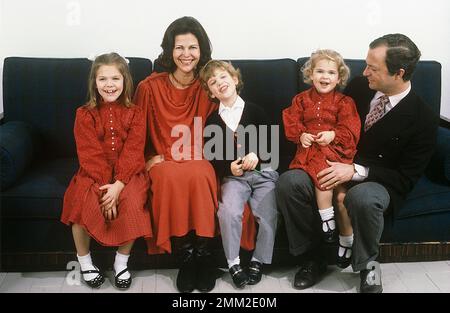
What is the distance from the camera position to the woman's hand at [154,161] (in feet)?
7.45

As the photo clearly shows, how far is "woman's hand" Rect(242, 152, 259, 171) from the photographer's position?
2223 mm

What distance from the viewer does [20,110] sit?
8.40 feet

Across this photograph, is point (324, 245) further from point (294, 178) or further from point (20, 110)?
point (20, 110)

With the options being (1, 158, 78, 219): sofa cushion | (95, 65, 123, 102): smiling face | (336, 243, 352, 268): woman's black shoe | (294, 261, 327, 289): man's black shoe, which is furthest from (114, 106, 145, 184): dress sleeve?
(336, 243, 352, 268): woman's black shoe

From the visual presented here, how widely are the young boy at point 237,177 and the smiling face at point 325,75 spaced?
10.5 inches

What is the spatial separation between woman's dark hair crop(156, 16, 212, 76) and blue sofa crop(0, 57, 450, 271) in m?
0.27

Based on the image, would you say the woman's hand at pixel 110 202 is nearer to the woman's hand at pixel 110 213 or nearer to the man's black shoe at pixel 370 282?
the woman's hand at pixel 110 213

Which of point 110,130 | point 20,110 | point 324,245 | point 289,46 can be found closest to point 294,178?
point 324,245

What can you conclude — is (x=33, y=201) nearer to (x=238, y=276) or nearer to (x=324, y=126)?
(x=238, y=276)

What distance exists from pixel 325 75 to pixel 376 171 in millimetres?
420

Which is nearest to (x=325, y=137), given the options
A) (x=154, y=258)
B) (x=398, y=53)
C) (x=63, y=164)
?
(x=398, y=53)

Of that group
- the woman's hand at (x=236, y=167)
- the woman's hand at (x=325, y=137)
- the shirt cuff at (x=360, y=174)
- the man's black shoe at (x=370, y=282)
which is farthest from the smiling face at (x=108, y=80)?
the man's black shoe at (x=370, y=282)

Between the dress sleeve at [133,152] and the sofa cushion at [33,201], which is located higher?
the dress sleeve at [133,152]

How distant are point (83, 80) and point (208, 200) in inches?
34.7
